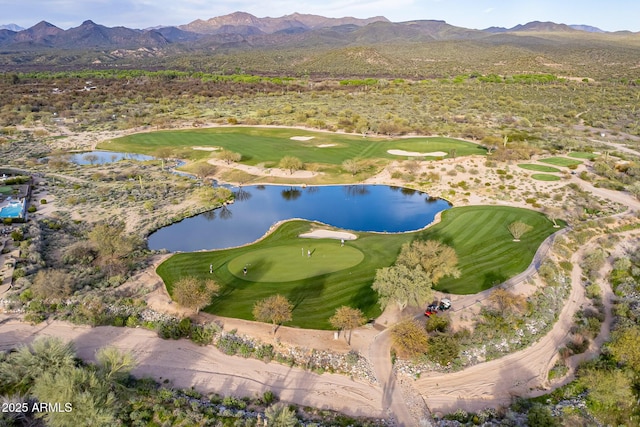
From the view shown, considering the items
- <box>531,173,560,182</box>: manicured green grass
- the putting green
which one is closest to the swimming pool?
the putting green

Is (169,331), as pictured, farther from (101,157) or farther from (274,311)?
(101,157)

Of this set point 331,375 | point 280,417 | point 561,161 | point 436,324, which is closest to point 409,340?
point 436,324

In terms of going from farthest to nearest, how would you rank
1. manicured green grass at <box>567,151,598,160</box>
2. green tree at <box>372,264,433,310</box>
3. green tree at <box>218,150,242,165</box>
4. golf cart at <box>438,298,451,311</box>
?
green tree at <box>218,150,242,165</box>
manicured green grass at <box>567,151,598,160</box>
golf cart at <box>438,298,451,311</box>
green tree at <box>372,264,433,310</box>

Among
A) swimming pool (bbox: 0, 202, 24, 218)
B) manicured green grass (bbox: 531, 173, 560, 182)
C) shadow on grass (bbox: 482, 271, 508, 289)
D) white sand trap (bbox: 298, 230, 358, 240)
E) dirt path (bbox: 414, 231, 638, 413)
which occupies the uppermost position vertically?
manicured green grass (bbox: 531, 173, 560, 182)

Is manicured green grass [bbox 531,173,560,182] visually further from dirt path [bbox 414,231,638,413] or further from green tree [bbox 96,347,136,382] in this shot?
green tree [bbox 96,347,136,382]

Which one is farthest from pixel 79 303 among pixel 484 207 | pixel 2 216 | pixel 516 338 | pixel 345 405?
pixel 484 207

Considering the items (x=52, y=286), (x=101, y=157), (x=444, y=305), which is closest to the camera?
(x=444, y=305)

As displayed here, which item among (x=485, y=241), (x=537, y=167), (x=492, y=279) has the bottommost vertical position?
(x=492, y=279)
